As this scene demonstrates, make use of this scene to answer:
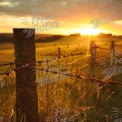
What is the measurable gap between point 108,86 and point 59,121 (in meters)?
4.98

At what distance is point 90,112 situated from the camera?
25.8 ft

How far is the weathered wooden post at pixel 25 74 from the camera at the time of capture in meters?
4.79

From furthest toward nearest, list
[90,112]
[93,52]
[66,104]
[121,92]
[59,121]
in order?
[93,52], [121,92], [90,112], [66,104], [59,121]

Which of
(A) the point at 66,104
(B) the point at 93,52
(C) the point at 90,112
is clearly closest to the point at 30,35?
(A) the point at 66,104

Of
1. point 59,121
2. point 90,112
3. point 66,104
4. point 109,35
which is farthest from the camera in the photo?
point 109,35

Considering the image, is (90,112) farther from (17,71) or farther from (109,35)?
(109,35)

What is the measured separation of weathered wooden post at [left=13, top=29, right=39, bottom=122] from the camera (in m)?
4.79

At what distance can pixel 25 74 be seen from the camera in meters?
4.83

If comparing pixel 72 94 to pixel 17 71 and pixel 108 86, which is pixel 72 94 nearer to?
pixel 108 86

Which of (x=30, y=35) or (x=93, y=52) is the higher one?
(x=30, y=35)

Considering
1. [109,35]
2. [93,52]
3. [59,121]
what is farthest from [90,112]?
[109,35]

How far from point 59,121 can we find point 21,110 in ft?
3.53

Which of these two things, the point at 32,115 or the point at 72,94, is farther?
the point at 72,94

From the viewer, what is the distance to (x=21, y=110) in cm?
502
